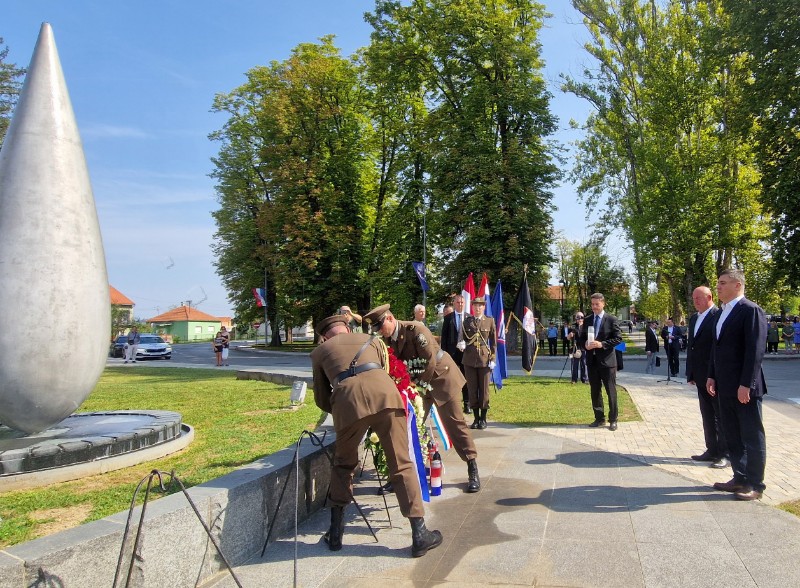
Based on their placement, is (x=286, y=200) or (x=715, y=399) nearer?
(x=715, y=399)

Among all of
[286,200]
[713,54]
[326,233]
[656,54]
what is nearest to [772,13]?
[713,54]

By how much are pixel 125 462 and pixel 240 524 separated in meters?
2.57

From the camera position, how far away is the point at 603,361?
29.4 ft

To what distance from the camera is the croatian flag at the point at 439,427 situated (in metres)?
A: 5.68

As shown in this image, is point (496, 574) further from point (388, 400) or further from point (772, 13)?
point (772, 13)

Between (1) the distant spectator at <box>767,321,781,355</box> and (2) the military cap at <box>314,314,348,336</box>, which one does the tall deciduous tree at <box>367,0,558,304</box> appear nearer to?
(1) the distant spectator at <box>767,321,781,355</box>

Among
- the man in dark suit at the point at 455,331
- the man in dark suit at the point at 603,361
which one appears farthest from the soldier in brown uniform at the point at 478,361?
the man in dark suit at the point at 603,361

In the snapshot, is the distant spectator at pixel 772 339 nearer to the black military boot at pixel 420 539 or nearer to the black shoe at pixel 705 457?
the black shoe at pixel 705 457

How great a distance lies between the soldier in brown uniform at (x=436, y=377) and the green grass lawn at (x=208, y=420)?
1995 mm

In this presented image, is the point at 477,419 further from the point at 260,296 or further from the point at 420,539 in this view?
the point at 260,296

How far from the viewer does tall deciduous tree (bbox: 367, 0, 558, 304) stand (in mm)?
28656

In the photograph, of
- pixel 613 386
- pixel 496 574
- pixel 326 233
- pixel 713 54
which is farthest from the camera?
pixel 326 233

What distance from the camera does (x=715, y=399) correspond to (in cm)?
681

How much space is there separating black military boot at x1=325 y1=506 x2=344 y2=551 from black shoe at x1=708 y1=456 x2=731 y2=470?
4508mm
